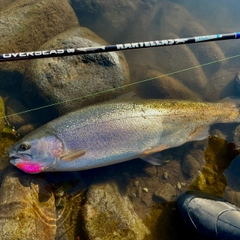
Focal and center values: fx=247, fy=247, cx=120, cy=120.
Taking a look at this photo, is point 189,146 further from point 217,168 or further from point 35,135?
point 35,135

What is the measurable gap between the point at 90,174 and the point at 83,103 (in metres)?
1.29

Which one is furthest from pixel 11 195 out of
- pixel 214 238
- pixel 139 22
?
pixel 139 22

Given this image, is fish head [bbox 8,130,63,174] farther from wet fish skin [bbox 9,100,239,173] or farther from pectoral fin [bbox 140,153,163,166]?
pectoral fin [bbox 140,153,163,166]

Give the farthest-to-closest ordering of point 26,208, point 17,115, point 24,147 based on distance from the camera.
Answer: point 17,115, point 24,147, point 26,208

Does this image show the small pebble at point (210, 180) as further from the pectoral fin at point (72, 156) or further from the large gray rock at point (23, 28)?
the large gray rock at point (23, 28)

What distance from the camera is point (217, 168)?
4754 millimetres

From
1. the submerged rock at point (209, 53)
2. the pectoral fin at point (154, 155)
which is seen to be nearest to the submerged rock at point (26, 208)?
the pectoral fin at point (154, 155)

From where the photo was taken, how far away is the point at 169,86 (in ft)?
17.1

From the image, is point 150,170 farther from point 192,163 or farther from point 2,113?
point 2,113

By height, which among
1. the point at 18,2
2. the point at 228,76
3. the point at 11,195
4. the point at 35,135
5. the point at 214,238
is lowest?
the point at 214,238

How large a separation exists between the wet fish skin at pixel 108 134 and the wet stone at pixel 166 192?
2.79 feet

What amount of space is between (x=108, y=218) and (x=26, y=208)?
1202mm

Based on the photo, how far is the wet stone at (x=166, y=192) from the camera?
4453mm

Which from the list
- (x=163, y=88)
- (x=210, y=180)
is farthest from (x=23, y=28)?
(x=210, y=180)
